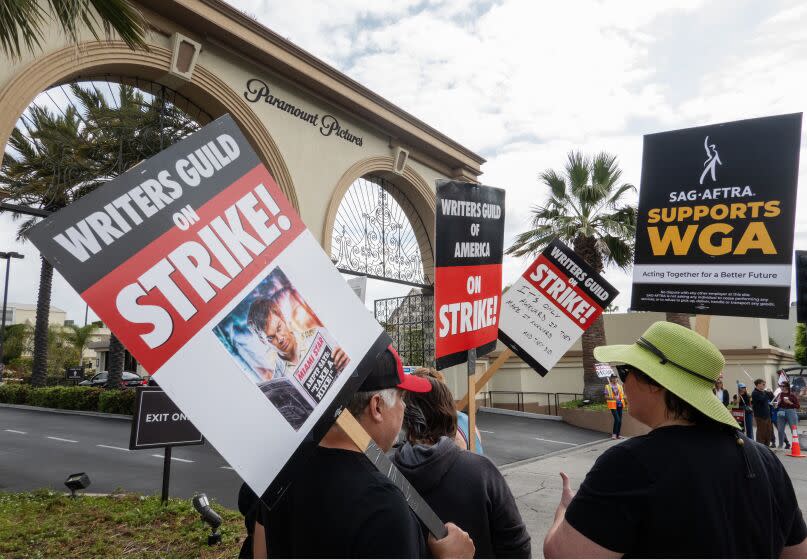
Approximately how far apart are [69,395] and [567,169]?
19870mm

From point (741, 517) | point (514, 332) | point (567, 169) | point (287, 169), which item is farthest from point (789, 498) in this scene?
point (567, 169)

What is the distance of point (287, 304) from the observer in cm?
148

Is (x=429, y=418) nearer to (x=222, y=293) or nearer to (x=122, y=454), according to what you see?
(x=222, y=293)

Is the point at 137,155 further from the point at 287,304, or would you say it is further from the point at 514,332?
the point at 287,304

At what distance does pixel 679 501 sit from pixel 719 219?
2620mm

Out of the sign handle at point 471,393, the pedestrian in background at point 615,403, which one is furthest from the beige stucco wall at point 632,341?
the sign handle at point 471,393

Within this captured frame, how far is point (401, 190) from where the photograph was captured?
512 inches

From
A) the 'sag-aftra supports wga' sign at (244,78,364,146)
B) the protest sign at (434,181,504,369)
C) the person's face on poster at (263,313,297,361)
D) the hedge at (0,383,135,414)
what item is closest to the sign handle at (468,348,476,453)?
the protest sign at (434,181,504,369)

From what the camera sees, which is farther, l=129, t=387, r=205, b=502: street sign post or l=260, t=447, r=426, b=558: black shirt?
l=129, t=387, r=205, b=502: street sign post

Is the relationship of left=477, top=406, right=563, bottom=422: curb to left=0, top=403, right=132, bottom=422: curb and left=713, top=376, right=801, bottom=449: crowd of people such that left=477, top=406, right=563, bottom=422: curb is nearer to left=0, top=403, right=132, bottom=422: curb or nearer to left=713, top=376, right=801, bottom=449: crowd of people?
left=713, top=376, right=801, bottom=449: crowd of people

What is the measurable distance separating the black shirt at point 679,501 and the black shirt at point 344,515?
0.56 m

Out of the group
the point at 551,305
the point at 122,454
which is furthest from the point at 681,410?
the point at 122,454

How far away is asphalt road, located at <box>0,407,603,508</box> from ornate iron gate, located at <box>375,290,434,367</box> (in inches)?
103

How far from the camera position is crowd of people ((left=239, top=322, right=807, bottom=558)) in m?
1.46
